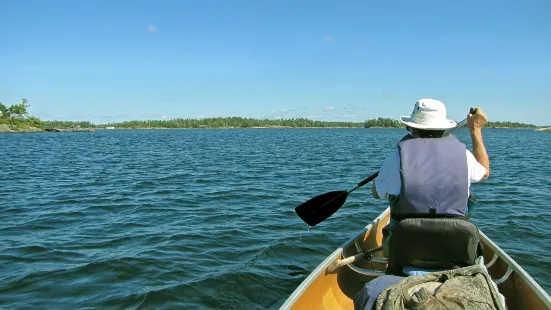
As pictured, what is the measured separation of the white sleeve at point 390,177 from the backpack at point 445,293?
2.90 feet

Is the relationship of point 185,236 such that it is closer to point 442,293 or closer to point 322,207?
point 322,207

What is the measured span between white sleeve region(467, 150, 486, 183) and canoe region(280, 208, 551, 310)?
1.34 meters

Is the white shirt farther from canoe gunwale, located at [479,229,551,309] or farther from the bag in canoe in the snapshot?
canoe gunwale, located at [479,229,551,309]

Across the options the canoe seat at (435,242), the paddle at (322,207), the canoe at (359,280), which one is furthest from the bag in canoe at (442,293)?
the paddle at (322,207)

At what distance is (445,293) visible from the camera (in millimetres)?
3119

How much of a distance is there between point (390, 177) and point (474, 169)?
758 millimetres

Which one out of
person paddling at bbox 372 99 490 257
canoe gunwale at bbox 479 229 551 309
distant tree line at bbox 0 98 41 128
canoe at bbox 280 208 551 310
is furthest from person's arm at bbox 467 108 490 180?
distant tree line at bbox 0 98 41 128

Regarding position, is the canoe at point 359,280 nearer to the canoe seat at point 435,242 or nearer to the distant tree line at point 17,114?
the canoe seat at point 435,242

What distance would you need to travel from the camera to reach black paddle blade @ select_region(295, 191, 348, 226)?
719cm

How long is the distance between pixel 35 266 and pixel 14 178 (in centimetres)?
1367

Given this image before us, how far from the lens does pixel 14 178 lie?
19.5 meters

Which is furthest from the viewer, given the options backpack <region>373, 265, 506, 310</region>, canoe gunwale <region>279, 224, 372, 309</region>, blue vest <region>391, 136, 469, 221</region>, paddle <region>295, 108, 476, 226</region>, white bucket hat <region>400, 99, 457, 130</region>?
paddle <region>295, 108, 476, 226</region>

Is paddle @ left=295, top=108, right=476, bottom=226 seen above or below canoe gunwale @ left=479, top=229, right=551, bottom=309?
above

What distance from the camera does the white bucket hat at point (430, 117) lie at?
422cm
